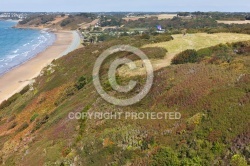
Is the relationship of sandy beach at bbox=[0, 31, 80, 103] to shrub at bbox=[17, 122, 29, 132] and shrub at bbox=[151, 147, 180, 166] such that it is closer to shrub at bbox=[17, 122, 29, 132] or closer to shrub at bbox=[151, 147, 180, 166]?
shrub at bbox=[17, 122, 29, 132]

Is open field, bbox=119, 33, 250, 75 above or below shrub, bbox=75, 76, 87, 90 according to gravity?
above

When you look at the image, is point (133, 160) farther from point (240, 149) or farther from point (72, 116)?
point (72, 116)

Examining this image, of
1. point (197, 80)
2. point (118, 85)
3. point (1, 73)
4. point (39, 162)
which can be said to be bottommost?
point (1, 73)

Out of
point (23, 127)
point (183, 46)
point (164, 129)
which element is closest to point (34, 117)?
point (23, 127)

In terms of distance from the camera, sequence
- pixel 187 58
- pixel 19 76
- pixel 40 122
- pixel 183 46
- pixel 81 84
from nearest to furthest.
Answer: pixel 40 122, pixel 187 58, pixel 81 84, pixel 183 46, pixel 19 76

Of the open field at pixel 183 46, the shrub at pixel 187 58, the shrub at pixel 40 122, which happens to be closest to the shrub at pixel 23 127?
the shrub at pixel 40 122

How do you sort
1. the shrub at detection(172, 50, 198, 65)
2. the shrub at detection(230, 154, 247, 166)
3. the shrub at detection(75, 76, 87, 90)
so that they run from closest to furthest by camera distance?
1. the shrub at detection(230, 154, 247, 166)
2. the shrub at detection(172, 50, 198, 65)
3. the shrub at detection(75, 76, 87, 90)

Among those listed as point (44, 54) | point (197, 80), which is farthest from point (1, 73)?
point (197, 80)

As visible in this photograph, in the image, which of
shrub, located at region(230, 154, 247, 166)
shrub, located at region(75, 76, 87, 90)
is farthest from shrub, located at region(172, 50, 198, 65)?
shrub, located at region(230, 154, 247, 166)

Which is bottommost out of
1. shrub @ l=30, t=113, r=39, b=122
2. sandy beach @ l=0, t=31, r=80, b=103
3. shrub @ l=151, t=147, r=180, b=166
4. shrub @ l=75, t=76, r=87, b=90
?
sandy beach @ l=0, t=31, r=80, b=103

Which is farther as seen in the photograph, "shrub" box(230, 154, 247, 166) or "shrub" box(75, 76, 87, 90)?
"shrub" box(75, 76, 87, 90)

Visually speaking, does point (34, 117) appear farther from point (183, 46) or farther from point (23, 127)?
point (183, 46)
